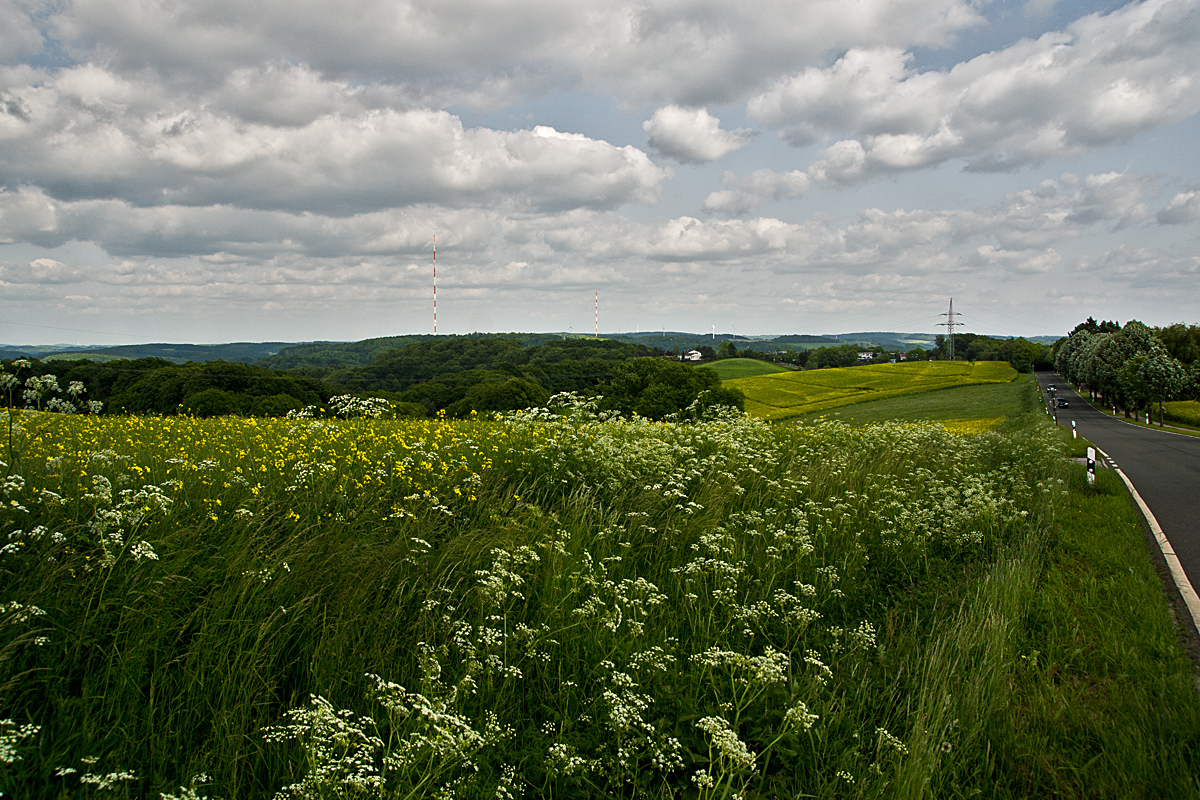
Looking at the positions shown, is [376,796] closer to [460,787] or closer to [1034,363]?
[460,787]

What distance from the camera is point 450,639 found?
382 cm

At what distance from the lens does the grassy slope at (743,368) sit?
10654 centimetres

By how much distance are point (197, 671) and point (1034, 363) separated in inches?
7318

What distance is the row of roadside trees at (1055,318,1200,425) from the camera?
50.3m

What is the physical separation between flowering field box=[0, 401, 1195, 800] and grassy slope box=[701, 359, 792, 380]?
9685cm

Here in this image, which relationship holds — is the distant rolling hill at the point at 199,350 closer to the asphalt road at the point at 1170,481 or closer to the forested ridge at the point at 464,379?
the forested ridge at the point at 464,379

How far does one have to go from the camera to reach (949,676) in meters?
4.05

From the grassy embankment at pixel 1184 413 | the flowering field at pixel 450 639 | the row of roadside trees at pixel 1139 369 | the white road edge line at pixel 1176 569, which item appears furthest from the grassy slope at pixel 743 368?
the flowering field at pixel 450 639

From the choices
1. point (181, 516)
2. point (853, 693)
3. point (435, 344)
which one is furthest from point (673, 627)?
point (435, 344)

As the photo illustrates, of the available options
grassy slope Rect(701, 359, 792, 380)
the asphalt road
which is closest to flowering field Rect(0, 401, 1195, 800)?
the asphalt road

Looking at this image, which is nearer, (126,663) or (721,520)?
(126,663)

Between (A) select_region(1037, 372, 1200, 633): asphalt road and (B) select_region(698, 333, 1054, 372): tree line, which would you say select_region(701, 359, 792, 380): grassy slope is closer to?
(B) select_region(698, 333, 1054, 372): tree line

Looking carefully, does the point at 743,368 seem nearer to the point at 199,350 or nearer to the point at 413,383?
the point at 413,383

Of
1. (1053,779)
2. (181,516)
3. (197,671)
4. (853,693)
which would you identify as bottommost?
(1053,779)
